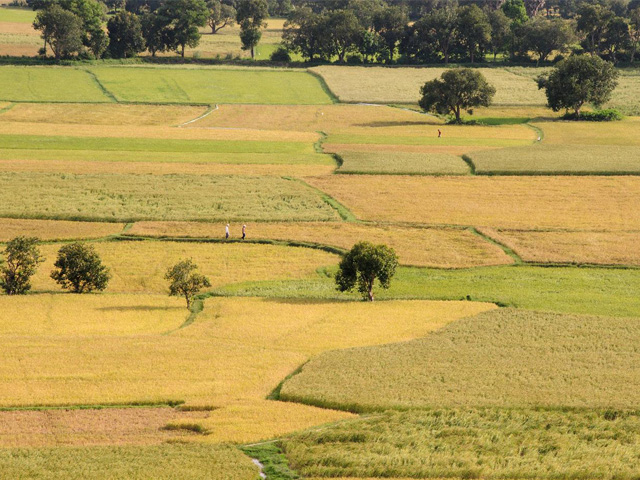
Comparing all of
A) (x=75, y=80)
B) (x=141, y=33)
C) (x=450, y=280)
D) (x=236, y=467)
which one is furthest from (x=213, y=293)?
(x=141, y=33)

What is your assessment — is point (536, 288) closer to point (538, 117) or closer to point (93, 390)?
point (93, 390)

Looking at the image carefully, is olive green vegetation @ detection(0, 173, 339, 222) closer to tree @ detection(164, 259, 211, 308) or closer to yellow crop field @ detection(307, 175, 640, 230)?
yellow crop field @ detection(307, 175, 640, 230)

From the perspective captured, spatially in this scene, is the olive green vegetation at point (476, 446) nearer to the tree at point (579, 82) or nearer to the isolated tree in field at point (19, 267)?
the isolated tree in field at point (19, 267)

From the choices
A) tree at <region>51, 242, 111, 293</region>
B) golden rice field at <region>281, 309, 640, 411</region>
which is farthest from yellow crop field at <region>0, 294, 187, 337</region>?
golden rice field at <region>281, 309, 640, 411</region>

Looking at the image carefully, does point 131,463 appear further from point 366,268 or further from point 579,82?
point 579,82

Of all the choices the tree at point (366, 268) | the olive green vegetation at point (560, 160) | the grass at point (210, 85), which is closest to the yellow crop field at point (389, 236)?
the tree at point (366, 268)
